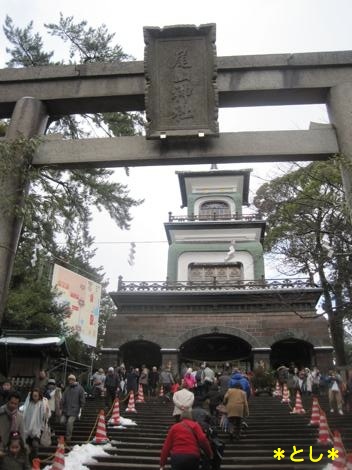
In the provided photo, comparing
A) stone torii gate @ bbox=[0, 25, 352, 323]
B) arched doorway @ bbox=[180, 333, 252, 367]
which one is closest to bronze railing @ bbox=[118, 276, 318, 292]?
arched doorway @ bbox=[180, 333, 252, 367]

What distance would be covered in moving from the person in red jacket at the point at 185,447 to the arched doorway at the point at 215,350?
63.7 ft

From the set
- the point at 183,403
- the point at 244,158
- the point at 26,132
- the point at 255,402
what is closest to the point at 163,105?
the point at 244,158

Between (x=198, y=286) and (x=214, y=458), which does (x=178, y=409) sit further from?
(x=198, y=286)

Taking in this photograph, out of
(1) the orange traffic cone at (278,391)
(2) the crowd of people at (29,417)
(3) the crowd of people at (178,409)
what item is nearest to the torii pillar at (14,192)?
(2) the crowd of people at (29,417)

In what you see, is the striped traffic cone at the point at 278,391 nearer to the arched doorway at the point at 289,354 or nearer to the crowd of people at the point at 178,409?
the crowd of people at the point at 178,409

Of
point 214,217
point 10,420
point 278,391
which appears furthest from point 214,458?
point 214,217

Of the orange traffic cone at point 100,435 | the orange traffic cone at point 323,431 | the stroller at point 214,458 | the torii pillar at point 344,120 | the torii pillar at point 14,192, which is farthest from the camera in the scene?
the orange traffic cone at point 100,435

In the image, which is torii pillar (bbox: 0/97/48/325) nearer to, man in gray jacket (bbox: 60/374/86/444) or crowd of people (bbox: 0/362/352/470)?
crowd of people (bbox: 0/362/352/470)

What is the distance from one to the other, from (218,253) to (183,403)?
22.5 meters

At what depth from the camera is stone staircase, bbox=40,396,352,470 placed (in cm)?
791

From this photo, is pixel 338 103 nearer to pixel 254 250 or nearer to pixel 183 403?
pixel 183 403

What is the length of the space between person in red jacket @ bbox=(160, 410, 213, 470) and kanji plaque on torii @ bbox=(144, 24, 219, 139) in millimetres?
4421

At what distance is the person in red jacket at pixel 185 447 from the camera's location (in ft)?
15.6

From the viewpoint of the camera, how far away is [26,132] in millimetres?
7707
